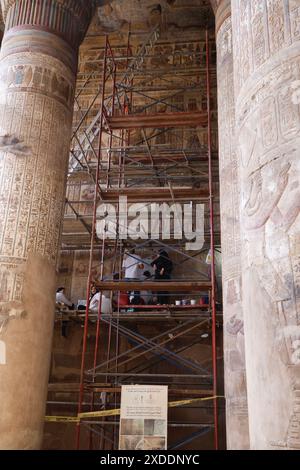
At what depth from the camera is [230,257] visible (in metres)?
6.95

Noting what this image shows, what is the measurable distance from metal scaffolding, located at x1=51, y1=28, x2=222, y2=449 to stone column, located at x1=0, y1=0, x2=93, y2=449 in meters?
0.72

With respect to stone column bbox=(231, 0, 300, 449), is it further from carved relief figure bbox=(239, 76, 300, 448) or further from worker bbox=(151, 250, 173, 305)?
worker bbox=(151, 250, 173, 305)

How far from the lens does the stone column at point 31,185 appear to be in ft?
22.3

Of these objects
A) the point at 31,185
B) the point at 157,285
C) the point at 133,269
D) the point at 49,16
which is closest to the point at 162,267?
the point at 133,269

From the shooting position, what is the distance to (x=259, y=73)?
3867mm

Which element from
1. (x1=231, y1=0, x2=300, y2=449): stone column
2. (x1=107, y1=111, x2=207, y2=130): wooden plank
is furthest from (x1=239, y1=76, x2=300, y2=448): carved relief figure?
(x1=107, y1=111, x2=207, y2=130): wooden plank

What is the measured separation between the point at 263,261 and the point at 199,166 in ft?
27.4

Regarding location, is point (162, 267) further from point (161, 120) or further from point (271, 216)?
point (271, 216)

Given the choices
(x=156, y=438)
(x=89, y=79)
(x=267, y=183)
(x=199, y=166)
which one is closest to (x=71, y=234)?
(x=199, y=166)

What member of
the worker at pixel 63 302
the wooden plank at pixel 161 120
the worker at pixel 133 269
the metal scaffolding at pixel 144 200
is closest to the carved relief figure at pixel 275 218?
the metal scaffolding at pixel 144 200

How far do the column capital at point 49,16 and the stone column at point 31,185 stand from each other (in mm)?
17

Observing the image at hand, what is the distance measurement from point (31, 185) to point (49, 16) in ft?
10.7

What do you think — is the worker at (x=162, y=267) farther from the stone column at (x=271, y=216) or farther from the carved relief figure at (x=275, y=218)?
the carved relief figure at (x=275, y=218)
